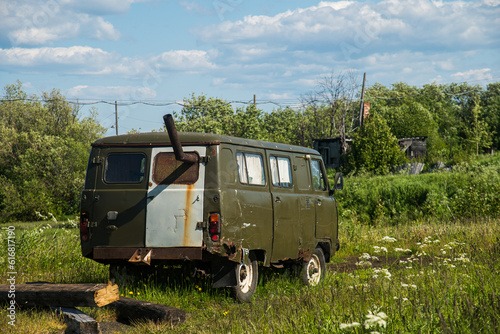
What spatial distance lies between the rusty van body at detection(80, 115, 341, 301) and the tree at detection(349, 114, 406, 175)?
37261mm

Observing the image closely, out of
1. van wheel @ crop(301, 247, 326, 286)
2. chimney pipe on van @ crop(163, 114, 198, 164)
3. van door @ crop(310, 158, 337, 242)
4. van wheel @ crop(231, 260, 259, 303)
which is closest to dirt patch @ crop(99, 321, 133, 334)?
van wheel @ crop(231, 260, 259, 303)

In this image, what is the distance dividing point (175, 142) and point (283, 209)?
7.99 feet

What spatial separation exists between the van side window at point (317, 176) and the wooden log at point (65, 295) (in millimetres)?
5115

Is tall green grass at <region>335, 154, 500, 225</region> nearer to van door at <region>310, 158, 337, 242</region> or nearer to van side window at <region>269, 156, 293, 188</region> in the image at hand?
van door at <region>310, 158, 337, 242</region>

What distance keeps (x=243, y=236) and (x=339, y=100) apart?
50188 mm

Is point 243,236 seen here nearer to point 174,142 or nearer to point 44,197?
point 174,142

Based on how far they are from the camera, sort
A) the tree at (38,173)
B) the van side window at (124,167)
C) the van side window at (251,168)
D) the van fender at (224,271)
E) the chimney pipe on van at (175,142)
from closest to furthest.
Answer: the chimney pipe on van at (175,142), the van fender at (224,271), the van side window at (124,167), the van side window at (251,168), the tree at (38,173)

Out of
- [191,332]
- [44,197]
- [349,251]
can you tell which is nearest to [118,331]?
[191,332]

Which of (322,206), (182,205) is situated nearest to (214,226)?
(182,205)

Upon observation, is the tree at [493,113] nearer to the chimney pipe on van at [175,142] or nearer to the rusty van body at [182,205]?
the rusty van body at [182,205]

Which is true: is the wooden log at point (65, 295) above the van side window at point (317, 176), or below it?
below

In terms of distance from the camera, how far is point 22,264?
1108 centimetres

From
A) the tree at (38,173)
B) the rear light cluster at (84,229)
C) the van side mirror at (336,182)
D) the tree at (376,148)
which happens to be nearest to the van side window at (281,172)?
the van side mirror at (336,182)

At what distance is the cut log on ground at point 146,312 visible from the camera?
6.80 metres
